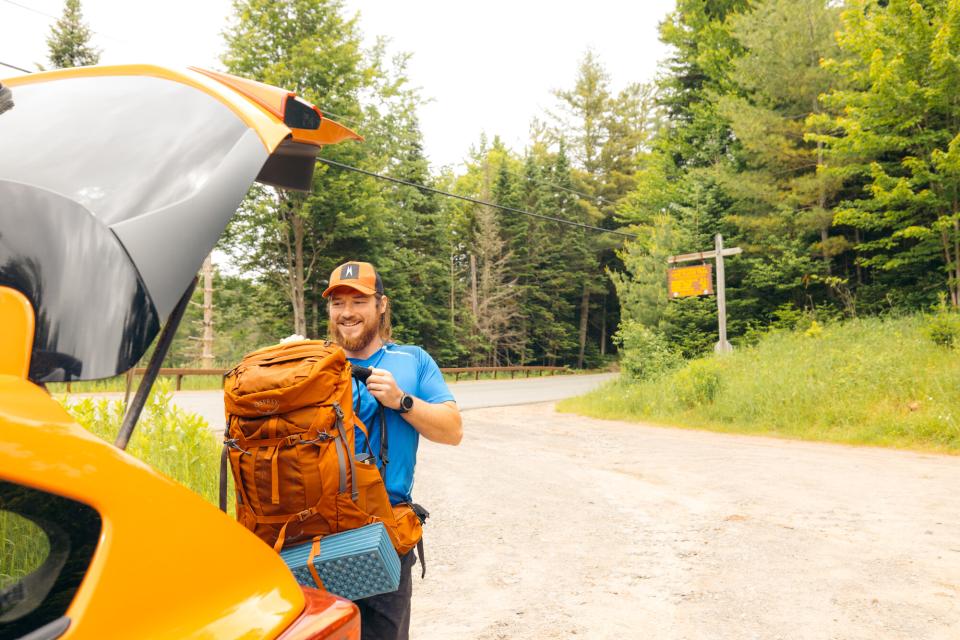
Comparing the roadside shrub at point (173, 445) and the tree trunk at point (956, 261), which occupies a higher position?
the tree trunk at point (956, 261)

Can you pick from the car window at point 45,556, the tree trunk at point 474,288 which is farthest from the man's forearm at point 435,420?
the tree trunk at point 474,288

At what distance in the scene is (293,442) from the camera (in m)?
1.94

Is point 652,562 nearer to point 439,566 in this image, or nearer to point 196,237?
point 439,566

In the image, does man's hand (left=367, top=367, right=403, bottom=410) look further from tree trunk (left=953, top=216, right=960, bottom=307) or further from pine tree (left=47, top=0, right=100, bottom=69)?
pine tree (left=47, top=0, right=100, bottom=69)

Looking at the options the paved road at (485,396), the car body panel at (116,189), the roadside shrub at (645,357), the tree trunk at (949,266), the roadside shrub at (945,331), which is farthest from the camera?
the roadside shrub at (645,357)

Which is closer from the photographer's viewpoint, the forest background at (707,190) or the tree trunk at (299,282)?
the forest background at (707,190)

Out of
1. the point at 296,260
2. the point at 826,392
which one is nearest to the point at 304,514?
the point at 826,392

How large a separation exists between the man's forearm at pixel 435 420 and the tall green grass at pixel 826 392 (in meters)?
10.7

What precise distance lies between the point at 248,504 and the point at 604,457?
9.53 meters

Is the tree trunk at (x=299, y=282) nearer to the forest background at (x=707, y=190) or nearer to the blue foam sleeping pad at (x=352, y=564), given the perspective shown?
the forest background at (x=707, y=190)

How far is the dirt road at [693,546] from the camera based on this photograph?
4.43 m

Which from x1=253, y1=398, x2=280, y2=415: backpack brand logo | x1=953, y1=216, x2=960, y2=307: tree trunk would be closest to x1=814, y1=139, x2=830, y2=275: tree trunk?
x1=953, y1=216, x2=960, y2=307: tree trunk

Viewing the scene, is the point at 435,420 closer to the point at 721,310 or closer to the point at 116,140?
the point at 116,140

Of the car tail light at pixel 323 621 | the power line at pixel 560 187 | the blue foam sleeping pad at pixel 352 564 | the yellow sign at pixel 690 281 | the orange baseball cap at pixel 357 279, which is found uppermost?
the power line at pixel 560 187
